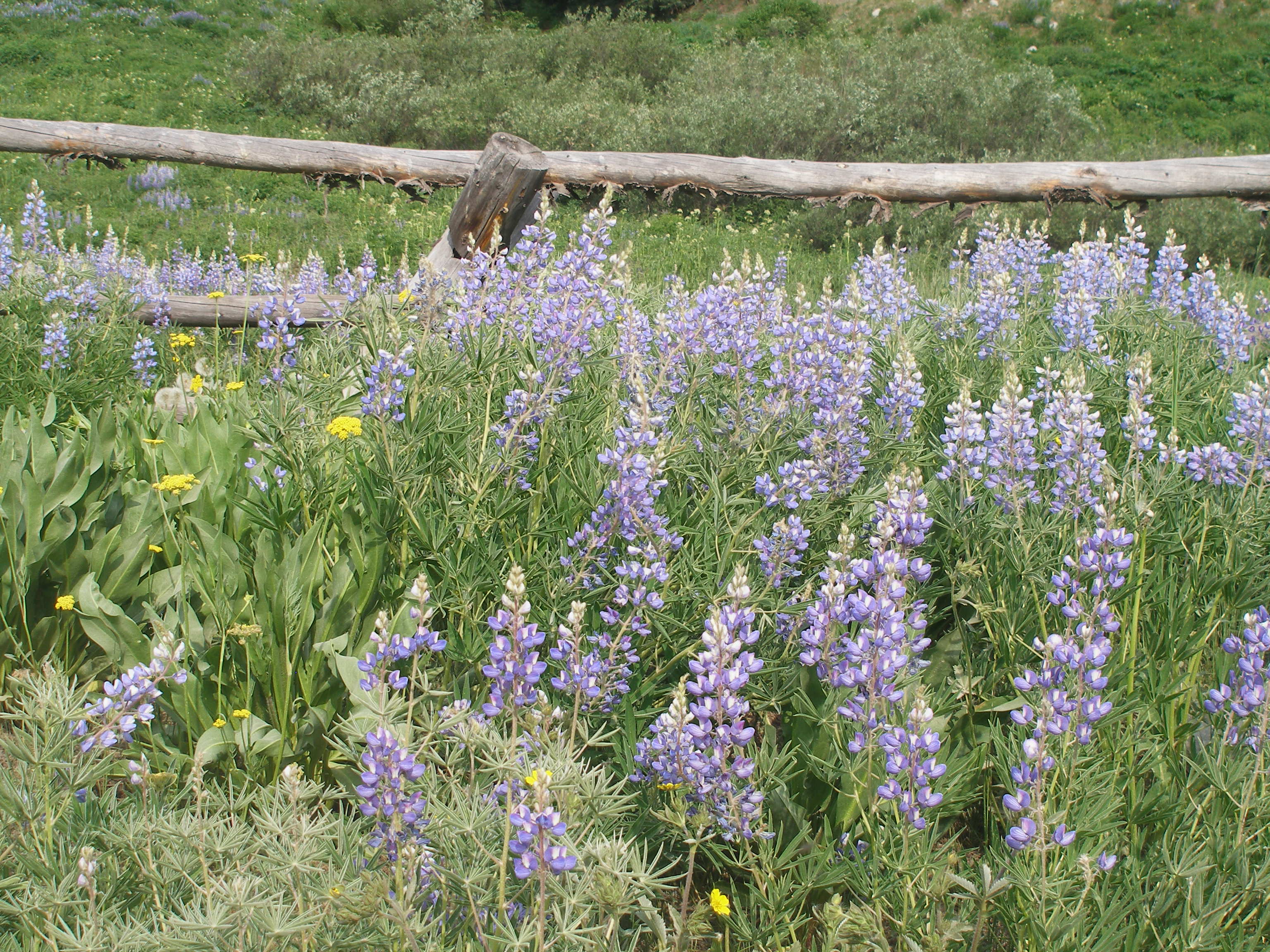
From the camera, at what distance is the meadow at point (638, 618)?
4.85ft

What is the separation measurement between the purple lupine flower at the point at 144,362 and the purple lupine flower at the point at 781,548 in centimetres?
322

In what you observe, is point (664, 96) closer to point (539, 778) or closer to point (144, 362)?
point (144, 362)

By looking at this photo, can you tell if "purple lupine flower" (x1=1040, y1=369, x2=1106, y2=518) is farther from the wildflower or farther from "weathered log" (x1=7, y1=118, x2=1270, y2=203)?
"weathered log" (x1=7, y1=118, x2=1270, y2=203)

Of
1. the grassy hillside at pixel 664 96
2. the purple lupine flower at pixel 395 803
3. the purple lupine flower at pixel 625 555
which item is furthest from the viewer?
the grassy hillside at pixel 664 96

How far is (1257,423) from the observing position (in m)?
2.39

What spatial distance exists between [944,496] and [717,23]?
90.3 feet

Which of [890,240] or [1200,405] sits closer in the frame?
[1200,405]

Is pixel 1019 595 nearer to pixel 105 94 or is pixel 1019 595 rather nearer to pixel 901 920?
pixel 901 920

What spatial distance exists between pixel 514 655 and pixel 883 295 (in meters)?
2.82

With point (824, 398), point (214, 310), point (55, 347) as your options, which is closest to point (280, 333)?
point (55, 347)

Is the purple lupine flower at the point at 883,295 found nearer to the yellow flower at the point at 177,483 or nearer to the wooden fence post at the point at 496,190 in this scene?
the wooden fence post at the point at 496,190

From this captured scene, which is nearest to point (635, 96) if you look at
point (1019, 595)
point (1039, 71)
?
point (1039, 71)

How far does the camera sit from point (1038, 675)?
1.61 metres

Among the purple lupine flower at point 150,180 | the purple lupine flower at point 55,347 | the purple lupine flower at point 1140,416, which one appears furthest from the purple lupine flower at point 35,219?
the purple lupine flower at point 150,180
